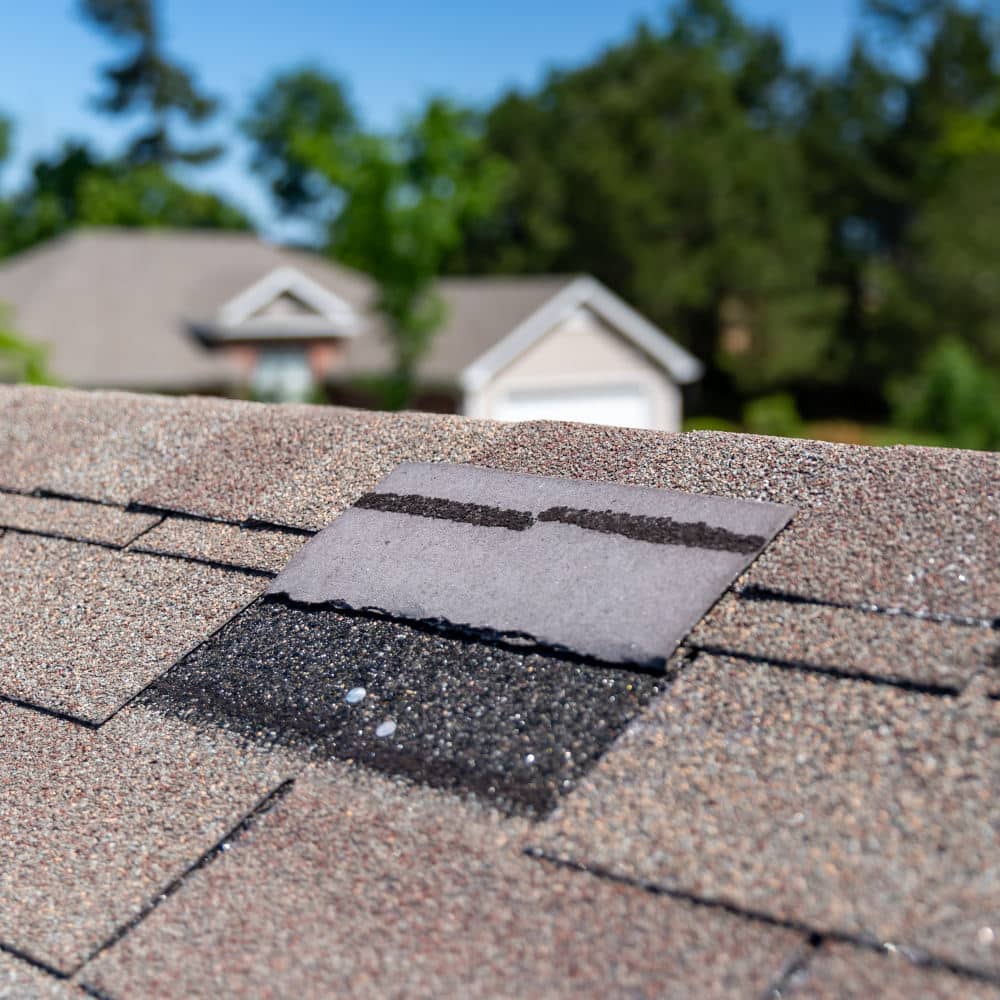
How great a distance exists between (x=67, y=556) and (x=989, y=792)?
2.35 metres

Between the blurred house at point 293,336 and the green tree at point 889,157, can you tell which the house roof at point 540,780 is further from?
the green tree at point 889,157

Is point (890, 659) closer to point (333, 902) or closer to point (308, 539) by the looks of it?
point (333, 902)

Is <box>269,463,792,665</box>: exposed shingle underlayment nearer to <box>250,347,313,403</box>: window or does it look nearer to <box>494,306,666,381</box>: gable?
<box>250,347,313,403</box>: window

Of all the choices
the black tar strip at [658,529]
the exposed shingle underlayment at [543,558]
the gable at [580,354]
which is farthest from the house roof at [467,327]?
the black tar strip at [658,529]

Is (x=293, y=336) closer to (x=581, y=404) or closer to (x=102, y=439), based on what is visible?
(x=581, y=404)

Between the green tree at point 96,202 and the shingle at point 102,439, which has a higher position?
the shingle at point 102,439

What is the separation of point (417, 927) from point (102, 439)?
251cm

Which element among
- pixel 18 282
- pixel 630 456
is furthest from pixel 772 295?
pixel 630 456

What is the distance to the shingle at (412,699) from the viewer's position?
1852mm

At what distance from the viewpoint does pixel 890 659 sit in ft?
6.07

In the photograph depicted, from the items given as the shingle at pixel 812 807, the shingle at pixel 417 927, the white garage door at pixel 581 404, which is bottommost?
the white garage door at pixel 581 404

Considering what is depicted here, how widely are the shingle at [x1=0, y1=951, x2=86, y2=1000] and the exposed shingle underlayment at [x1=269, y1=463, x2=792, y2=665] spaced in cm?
96

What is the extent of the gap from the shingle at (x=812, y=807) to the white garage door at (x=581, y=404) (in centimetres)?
2028

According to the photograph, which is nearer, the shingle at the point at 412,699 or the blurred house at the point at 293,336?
the shingle at the point at 412,699
